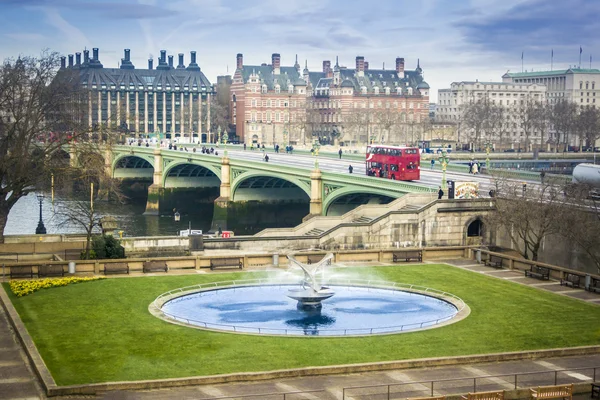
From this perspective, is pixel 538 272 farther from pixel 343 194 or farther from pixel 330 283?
pixel 343 194

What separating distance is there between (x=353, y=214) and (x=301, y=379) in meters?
44.7

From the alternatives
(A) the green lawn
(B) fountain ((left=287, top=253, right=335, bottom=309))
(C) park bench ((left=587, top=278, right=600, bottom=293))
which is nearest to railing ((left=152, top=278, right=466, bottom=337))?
(A) the green lawn

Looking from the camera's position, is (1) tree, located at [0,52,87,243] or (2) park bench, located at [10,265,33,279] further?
(1) tree, located at [0,52,87,243]

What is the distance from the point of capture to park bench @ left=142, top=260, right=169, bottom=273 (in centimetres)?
5435

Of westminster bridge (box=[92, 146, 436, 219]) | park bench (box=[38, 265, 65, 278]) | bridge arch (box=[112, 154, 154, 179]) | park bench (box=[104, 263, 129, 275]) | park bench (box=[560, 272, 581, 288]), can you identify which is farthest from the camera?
bridge arch (box=[112, 154, 154, 179])

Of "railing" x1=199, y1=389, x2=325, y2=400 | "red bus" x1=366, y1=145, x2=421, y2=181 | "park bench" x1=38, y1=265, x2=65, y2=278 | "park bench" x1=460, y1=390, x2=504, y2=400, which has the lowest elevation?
"railing" x1=199, y1=389, x2=325, y2=400

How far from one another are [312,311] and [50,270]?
51.1 ft

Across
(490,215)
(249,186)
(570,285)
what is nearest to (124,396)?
(570,285)

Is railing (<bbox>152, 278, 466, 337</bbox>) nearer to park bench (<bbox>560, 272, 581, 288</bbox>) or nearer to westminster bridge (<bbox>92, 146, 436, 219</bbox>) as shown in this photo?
park bench (<bbox>560, 272, 581, 288</bbox>)

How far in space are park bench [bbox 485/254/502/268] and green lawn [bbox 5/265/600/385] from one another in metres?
8.07

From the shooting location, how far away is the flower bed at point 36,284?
47.2 meters

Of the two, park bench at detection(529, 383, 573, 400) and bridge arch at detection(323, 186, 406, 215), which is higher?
bridge arch at detection(323, 186, 406, 215)

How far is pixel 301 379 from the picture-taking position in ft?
112

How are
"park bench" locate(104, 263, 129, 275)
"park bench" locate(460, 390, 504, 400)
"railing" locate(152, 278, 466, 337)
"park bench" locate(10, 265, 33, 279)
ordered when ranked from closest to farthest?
"park bench" locate(460, 390, 504, 400) < "railing" locate(152, 278, 466, 337) < "park bench" locate(10, 265, 33, 279) < "park bench" locate(104, 263, 129, 275)
